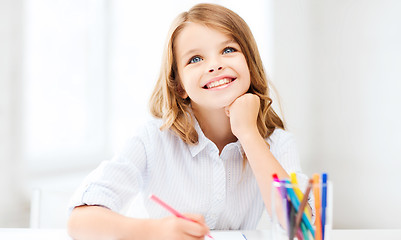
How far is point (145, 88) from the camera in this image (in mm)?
1857

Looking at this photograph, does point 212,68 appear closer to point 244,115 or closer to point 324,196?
point 244,115

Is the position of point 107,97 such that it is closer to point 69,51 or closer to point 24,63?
point 69,51

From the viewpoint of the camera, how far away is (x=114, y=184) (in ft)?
2.93

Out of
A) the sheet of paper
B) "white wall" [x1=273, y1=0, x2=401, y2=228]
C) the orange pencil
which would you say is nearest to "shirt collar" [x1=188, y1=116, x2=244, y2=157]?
the sheet of paper

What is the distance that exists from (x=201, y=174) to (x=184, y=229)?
37 cm

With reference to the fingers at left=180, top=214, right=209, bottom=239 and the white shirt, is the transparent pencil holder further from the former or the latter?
the white shirt

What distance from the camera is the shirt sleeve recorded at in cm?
83

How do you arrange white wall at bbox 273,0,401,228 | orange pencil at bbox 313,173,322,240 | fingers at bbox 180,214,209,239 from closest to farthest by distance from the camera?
orange pencil at bbox 313,173,322,240 < fingers at bbox 180,214,209,239 < white wall at bbox 273,0,401,228

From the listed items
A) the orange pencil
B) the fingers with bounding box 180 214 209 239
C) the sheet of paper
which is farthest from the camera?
the sheet of paper

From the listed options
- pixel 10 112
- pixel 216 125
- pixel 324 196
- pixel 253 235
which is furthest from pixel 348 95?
pixel 10 112

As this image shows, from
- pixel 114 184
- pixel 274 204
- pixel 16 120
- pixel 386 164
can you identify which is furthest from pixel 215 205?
pixel 16 120

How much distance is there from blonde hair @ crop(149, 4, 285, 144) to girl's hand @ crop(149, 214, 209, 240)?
35 cm

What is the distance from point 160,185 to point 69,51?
869 millimetres

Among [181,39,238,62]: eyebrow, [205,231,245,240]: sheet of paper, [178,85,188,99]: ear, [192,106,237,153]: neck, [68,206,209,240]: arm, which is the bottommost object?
[205,231,245,240]: sheet of paper
